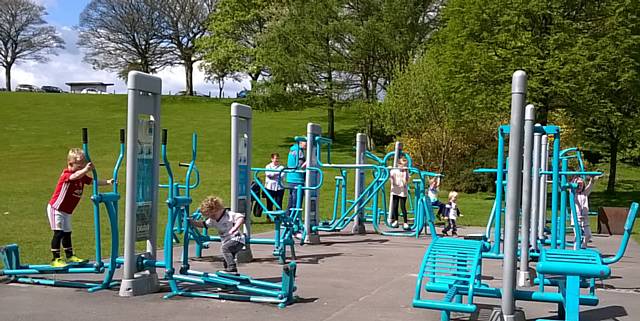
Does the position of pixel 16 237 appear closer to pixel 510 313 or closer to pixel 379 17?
pixel 510 313

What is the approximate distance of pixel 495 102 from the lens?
1011 inches

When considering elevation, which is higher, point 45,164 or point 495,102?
point 495,102

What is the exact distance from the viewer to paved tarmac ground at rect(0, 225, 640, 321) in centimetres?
698

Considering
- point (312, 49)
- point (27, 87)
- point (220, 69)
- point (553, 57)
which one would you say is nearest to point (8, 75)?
point (27, 87)

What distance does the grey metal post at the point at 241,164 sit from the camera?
35.0 ft

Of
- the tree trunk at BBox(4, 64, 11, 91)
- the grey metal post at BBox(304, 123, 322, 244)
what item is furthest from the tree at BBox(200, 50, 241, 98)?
the grey metal post at BBox(304, 123, 322, 244)

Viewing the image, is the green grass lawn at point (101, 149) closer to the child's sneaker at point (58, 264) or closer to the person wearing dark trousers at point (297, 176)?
the person wearing dark trousers at point (297, 176)

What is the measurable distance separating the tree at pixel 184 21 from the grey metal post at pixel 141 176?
192 ft

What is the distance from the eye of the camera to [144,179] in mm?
8172

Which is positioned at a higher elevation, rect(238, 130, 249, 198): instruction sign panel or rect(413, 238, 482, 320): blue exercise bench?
rect(238, 130, 249, 198): instruction sign panel

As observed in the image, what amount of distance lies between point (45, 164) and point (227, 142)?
1313cm

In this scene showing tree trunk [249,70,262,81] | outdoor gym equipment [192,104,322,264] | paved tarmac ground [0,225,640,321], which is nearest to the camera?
paved tarmac ground [0,225,640,321]

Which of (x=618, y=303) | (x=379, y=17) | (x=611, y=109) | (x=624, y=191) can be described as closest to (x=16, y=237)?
(x=618, y=303)

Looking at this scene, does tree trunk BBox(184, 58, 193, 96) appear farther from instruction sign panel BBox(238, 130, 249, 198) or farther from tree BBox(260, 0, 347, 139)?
instruction sign panel BBox(238, 130, 249, 198)
